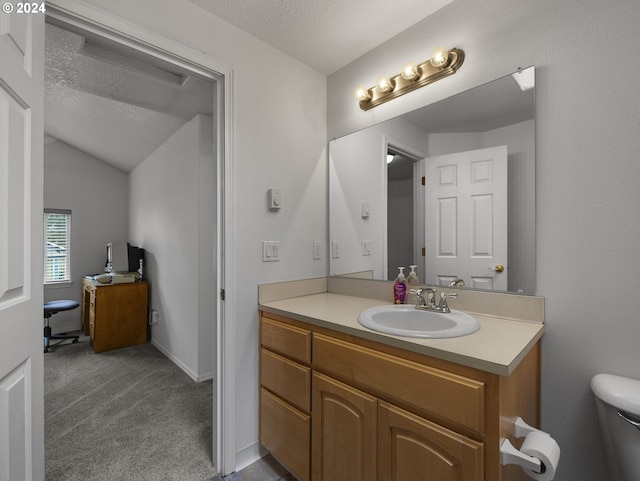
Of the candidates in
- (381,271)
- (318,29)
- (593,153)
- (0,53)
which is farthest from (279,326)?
(318,29)

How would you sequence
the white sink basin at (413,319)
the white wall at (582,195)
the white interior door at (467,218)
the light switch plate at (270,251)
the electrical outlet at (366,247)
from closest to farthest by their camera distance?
the white wall at (582,195), the white sink basin at (413,319), the white interior door at (467,218), the light switch plate at (270,251), the electrical outlet at (366,247)

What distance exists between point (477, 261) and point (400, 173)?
0.62 metres

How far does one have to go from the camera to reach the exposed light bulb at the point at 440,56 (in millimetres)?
1400

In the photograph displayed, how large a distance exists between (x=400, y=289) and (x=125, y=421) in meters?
1.99

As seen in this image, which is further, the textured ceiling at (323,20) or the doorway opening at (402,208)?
the doorway opening at (402,208)

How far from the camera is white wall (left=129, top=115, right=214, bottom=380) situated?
258 cm

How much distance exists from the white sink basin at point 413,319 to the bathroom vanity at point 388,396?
49mm

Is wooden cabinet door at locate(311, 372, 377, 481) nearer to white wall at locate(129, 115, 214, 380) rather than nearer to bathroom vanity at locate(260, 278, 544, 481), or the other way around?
bathroom vanity at locate(260, 278, 544, 481)

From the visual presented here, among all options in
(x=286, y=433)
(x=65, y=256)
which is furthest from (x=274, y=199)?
(x=65, y=256)

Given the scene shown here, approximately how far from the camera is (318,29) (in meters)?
1.58

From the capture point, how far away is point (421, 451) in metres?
0.95

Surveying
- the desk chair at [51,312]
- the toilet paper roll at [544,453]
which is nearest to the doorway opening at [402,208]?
the toilet paper roll at [544,453]

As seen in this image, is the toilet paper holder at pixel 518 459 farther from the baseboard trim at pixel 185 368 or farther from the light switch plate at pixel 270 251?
the baseboard trim at pixel 185 368

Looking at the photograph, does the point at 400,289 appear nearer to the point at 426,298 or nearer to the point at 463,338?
the point at 426,298
